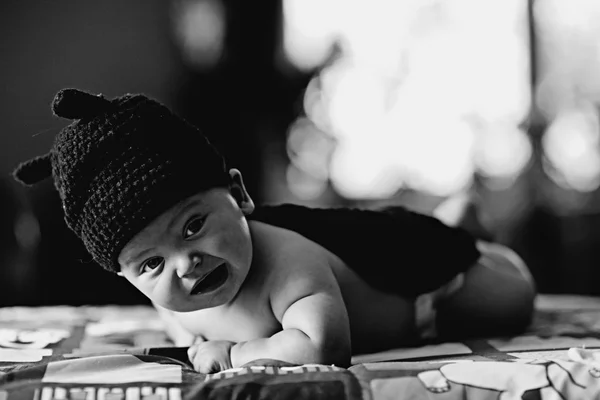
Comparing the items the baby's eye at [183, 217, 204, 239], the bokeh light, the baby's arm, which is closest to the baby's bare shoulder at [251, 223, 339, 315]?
the baby's arm

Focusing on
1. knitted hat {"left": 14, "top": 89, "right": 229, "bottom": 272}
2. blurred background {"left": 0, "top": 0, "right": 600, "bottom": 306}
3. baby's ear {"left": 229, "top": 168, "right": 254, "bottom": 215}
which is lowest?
blurred background {"left": 0, "top": 0, "right": 600, "bottom": 306}

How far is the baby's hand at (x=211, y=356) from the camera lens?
2.72 ft

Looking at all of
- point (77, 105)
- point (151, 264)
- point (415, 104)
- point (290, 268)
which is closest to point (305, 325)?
point (290, 268)

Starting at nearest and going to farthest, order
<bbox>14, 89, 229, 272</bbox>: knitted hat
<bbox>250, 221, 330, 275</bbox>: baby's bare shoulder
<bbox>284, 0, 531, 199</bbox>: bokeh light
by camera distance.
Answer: <bbox>14, 89, 229, 272</bbox>: knitted hat, <bbox>250, 221, 330, 275</bbox>: baby's bare shoulder, <bbox>284, 0, 531, 199</bbox>: bokeh light

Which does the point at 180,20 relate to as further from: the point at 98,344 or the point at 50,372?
the point at 50,372

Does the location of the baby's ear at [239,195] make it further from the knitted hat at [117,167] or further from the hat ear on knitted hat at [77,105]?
the hat ear on knitted hat at [77,105]

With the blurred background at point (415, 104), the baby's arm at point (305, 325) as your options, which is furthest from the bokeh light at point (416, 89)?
the baby's arm at point (305, 325)

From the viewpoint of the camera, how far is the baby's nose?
0.82 metres

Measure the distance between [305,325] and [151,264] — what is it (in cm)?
21

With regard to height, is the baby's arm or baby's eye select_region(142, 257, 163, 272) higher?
baby's eye select_region(142, 257, 163, 272)

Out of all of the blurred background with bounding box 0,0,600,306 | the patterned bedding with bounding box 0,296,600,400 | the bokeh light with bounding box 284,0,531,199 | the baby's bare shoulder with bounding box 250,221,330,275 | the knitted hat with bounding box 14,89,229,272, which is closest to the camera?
the patterned bedding with bounding box 0,296,600,400

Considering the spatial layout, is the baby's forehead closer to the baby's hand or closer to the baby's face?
the baby's face

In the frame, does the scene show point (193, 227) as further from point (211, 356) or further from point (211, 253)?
point (211, 356)

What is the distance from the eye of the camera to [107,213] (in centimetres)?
81
